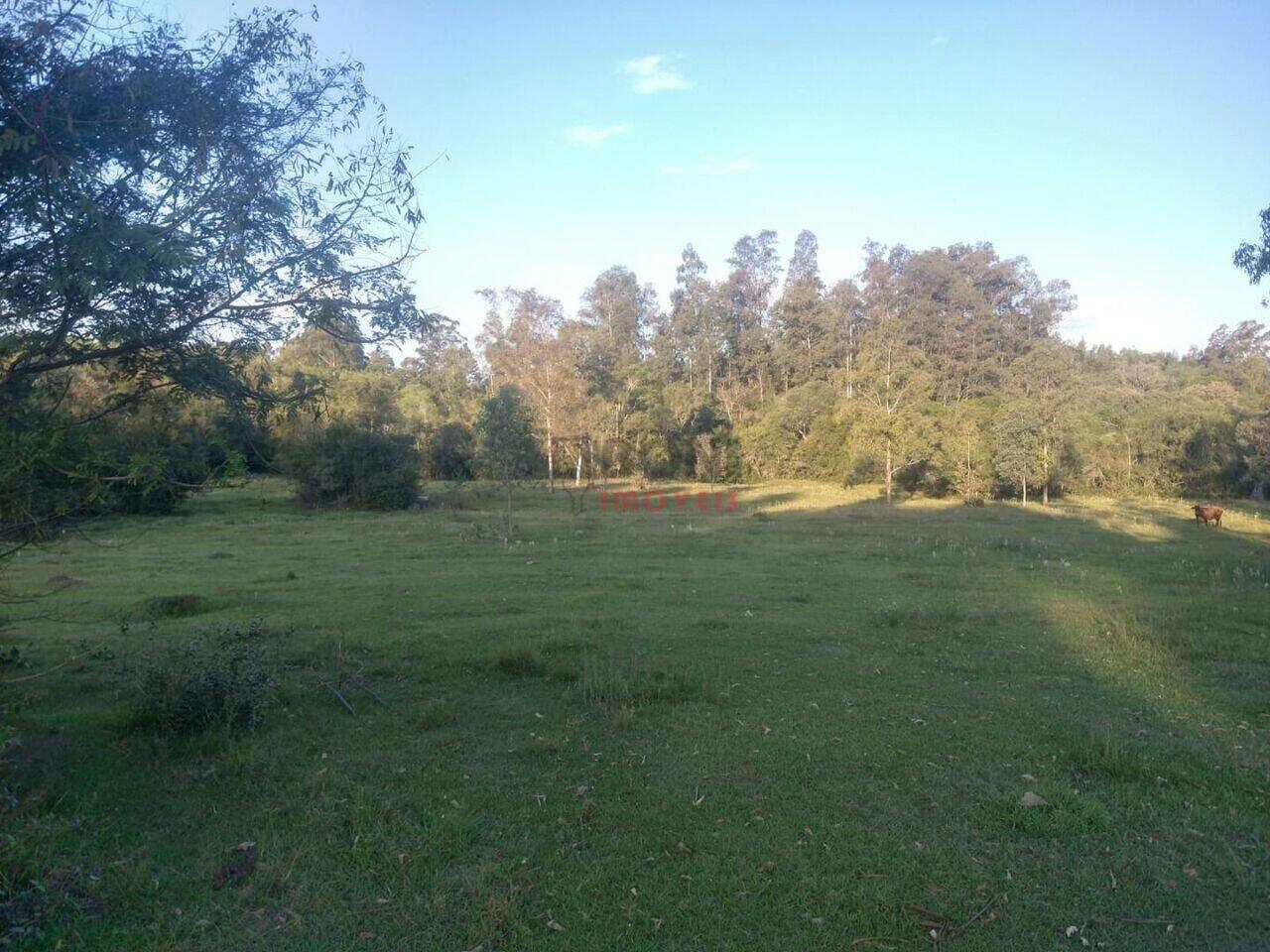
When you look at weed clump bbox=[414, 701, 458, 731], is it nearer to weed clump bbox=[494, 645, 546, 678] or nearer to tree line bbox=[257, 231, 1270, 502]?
weed clump bbox=[494, 645, 546, 678]

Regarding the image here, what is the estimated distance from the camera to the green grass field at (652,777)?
455cm

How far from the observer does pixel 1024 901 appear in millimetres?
4688

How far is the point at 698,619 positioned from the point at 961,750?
5.51 m

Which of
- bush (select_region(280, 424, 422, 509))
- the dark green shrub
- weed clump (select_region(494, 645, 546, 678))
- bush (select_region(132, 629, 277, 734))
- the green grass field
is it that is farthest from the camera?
the dark green shrub

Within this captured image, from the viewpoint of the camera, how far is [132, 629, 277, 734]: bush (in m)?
6.98

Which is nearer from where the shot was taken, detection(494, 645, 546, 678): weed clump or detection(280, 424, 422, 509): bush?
detection(494, 645, 546, 678): weed clump

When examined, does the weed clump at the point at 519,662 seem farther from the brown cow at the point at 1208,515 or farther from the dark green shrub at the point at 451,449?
the dark green shrub at the point at 451,449

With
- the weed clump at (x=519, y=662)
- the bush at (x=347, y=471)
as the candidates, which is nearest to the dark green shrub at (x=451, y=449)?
the bush at (x=347, y=471)

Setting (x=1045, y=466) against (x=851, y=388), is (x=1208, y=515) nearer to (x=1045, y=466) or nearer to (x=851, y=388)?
(x=1045, y=466)

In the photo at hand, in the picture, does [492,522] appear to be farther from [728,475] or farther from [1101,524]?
[728,475]

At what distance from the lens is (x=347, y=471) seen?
117 ft

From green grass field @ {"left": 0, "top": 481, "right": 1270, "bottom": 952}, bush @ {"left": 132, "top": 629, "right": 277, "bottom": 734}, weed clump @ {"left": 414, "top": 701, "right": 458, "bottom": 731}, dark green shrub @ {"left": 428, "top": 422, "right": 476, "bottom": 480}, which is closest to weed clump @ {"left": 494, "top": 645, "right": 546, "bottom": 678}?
green grass field @ {"left": 0, "top": 481, "right": 1270, "bottom": 952}

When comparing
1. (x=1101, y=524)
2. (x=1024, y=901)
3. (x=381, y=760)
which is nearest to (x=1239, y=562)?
(x=1101, y=524)

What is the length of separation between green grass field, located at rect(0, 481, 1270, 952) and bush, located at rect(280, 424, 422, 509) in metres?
21.3
